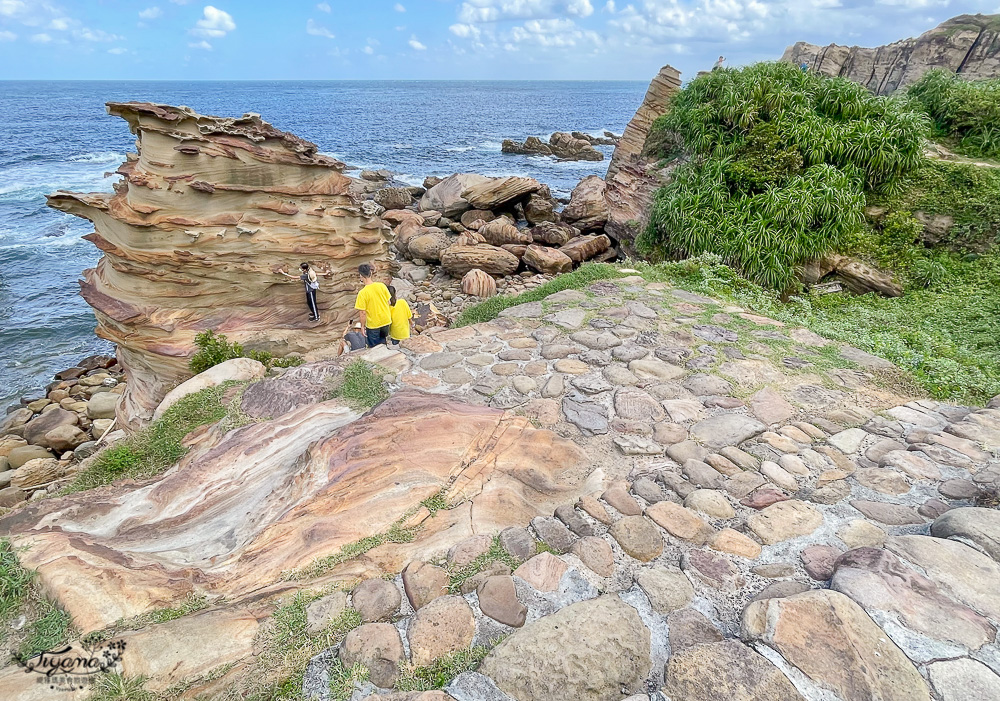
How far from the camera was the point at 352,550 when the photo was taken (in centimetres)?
310

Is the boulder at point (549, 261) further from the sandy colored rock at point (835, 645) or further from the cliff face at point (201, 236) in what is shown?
the sandy colored rock at point (835, 645)

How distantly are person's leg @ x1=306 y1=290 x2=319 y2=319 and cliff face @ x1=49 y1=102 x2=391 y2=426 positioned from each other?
0.20 metres

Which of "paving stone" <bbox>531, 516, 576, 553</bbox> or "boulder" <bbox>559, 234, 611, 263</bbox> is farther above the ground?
"paving stone" <bbox>531, 516, 576, 553</bbox>

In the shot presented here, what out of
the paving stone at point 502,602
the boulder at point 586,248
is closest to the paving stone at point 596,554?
the paving stone at point 502,602

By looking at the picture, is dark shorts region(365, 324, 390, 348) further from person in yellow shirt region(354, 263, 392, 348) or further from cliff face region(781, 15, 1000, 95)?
cliff face region(781, 15, 1000, 95)

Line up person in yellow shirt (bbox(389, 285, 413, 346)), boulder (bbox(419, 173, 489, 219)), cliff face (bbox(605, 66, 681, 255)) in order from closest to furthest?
person in yellow shirt (bbox(389, 285, 413, 346)) → cliff face (bbox(605, 66, 681, 255)) → boulder (bbox(419, 173, 489, 219))

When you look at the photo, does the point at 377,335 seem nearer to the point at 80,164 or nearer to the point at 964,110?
the point at 964,110

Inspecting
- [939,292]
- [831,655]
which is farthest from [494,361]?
[939,292]

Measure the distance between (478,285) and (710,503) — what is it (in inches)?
461

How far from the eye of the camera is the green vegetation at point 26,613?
2412 mm

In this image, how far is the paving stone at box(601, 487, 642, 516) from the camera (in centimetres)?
339

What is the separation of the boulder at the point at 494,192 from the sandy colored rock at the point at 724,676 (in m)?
19.9

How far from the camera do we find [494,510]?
3422mm

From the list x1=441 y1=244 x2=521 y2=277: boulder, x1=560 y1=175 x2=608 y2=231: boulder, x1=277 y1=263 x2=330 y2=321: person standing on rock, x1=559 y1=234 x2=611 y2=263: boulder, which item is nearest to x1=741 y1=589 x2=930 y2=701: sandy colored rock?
x1=277 y1=263 x2=330 y2=321: person standing on rock
